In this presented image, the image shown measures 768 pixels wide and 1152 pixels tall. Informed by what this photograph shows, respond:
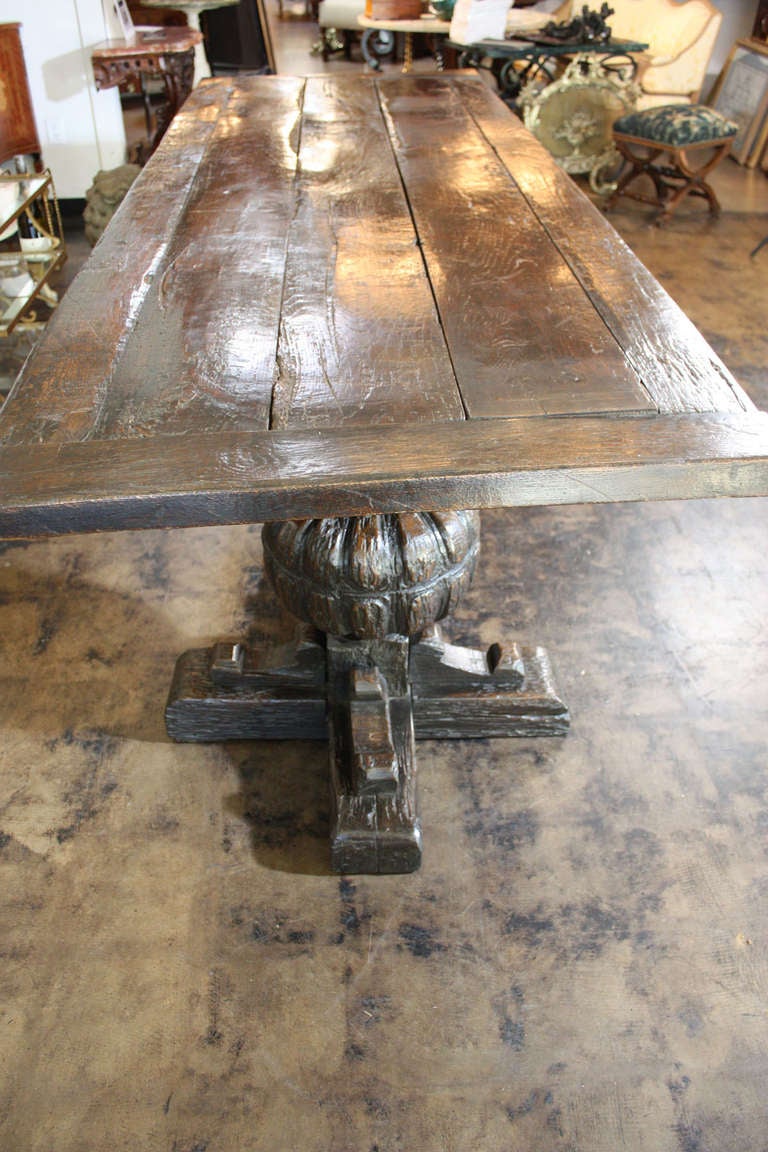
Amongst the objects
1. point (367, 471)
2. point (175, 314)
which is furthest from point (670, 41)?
point (367, 471)

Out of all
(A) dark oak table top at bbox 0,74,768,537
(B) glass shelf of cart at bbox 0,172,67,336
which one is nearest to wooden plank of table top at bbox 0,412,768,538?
(A) dark oak table top at bbox 0,74,768,537

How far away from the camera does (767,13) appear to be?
5102mm

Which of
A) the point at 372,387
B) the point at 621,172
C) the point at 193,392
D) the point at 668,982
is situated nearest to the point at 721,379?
the point at 372,387

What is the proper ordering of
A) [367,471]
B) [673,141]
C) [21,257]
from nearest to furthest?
[367,471]
[21,257]
[673,141]

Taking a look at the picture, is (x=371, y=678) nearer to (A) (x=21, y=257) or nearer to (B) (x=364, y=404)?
(B) (x=364, y=404)

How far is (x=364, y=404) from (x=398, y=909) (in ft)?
2.79

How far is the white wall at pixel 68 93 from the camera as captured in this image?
379cm

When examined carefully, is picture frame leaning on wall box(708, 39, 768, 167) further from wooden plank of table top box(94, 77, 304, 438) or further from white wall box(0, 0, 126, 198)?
wooden plank of table top box(94, 77, 304, 438)

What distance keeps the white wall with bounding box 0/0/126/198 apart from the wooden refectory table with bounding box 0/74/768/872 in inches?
85.0

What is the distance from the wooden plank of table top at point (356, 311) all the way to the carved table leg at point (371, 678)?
31cm

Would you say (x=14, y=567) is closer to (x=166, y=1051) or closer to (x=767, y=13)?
(x=166, y=1051)

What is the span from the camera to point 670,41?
16.9ft

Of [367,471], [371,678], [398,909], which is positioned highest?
[367,471]

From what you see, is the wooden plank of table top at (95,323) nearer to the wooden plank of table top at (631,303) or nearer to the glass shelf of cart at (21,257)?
the wooden plank of table top at (631,303)
